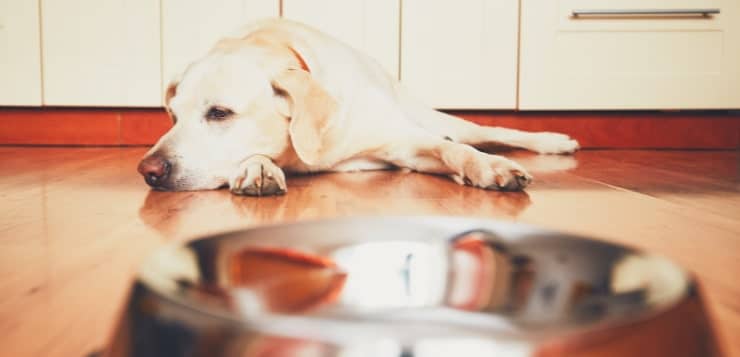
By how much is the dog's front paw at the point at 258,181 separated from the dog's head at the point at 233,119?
0.27 ft

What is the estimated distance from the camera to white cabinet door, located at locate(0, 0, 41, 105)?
8.51 feet

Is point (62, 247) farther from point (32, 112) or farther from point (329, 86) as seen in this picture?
point (32, 112)

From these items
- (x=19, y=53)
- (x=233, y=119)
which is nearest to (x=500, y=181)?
(x=233, y=119)

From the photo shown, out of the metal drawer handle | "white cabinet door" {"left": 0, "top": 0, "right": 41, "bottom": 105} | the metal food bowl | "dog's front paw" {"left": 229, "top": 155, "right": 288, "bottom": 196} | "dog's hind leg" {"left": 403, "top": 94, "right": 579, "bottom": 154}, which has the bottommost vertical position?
"dog's front paw" {"left": 229, "top": 155, "right": 288, "bottom": 196}

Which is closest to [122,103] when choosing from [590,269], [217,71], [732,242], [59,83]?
[59,83]

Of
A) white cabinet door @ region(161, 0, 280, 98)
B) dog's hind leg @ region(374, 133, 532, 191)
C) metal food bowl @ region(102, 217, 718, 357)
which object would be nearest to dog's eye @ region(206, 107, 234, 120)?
dog's hind leg @ region(374, 133, 532, 191)

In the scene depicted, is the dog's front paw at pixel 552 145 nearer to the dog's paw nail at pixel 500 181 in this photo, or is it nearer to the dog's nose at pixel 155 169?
the dog's paw nail at pixel 500 181

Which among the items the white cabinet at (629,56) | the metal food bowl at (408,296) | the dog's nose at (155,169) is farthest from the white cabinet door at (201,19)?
the metal food bowl at (408,296)

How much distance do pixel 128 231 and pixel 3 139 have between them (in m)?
2.10

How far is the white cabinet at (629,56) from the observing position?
264cm

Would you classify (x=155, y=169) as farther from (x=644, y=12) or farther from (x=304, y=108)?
(x=644, y=12)

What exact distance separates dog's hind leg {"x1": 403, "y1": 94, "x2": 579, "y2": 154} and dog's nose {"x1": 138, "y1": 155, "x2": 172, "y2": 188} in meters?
0.92

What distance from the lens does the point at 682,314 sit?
0.28 meters

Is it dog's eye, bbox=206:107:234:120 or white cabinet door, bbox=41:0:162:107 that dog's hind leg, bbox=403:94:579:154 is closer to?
dog's eye, bbox=206:107:234:120
